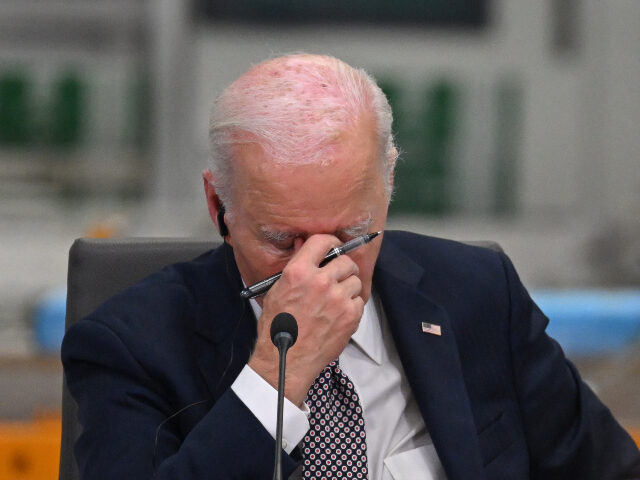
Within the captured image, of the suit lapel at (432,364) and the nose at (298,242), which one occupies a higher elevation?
the nose at (298,242)

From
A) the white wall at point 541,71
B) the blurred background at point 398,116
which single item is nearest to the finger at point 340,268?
the blurred background at point 398,116

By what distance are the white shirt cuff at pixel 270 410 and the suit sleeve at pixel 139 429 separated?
0.4 inches

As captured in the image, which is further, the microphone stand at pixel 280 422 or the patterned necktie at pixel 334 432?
the patterned necktie at pixel 334 432

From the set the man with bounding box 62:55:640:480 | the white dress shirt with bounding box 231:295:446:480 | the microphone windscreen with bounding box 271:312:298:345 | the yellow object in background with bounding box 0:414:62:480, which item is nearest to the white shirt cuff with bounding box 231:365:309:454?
the man with bounding box 62:55:640:480

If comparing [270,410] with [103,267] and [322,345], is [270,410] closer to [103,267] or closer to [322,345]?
[322,345]

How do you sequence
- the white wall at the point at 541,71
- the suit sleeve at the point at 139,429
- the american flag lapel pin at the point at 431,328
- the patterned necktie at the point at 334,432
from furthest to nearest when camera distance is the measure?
the white wall at the point at 541,71 → the american flag lapel pin at the point at 431,328 → the patterned necktie at the point at 334,432 → the suit sleeve at the point at 139,429

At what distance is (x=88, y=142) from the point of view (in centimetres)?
723

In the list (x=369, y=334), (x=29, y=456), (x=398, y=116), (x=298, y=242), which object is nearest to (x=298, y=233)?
(x=298, y=242)

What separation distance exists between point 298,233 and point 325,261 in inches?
2.3

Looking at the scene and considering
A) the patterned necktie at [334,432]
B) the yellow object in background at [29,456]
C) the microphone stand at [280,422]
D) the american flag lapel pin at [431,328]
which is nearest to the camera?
the microphone stand at [280,422]

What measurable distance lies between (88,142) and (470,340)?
6.06 meters

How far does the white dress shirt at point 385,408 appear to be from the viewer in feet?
4.88

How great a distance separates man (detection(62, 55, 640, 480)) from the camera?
1317 millimetres

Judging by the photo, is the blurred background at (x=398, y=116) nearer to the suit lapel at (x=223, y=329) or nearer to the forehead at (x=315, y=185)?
the suit lapel at (x=223, y=329)
